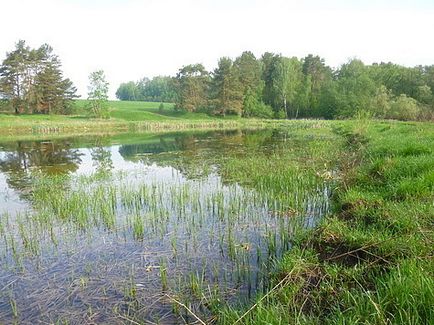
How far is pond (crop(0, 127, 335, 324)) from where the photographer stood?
5.29 m

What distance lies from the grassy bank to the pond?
84 cm

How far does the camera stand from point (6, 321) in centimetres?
495

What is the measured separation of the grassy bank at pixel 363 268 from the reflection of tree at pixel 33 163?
1188cm

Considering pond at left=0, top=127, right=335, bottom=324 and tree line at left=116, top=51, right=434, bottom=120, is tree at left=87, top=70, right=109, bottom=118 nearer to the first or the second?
tree line at left=116, top=51, right=434, bottom=120

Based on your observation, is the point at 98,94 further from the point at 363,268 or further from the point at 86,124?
the point at 363,268

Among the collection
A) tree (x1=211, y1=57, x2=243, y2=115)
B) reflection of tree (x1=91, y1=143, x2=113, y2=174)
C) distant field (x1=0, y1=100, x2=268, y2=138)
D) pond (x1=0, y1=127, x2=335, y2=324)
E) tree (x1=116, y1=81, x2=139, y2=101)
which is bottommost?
pond (x1=0, y1=127, x2=335, y2=324)

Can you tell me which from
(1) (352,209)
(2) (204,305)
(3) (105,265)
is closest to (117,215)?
(3) (105,265)

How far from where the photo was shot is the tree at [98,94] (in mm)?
68650

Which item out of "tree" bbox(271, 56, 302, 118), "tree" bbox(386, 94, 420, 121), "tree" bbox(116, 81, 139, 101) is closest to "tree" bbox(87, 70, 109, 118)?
"tree" bbox(271, 56, 302, 118)

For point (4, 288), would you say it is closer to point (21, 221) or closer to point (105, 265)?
point (105, 265)

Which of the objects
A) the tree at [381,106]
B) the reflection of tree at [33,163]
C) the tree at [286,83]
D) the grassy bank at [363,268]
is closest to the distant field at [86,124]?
the tree at [286,83]

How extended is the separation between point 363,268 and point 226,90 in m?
73.2

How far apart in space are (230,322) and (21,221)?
7.66 m

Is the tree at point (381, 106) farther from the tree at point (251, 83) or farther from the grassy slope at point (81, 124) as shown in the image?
the tree at point (251, 83)
